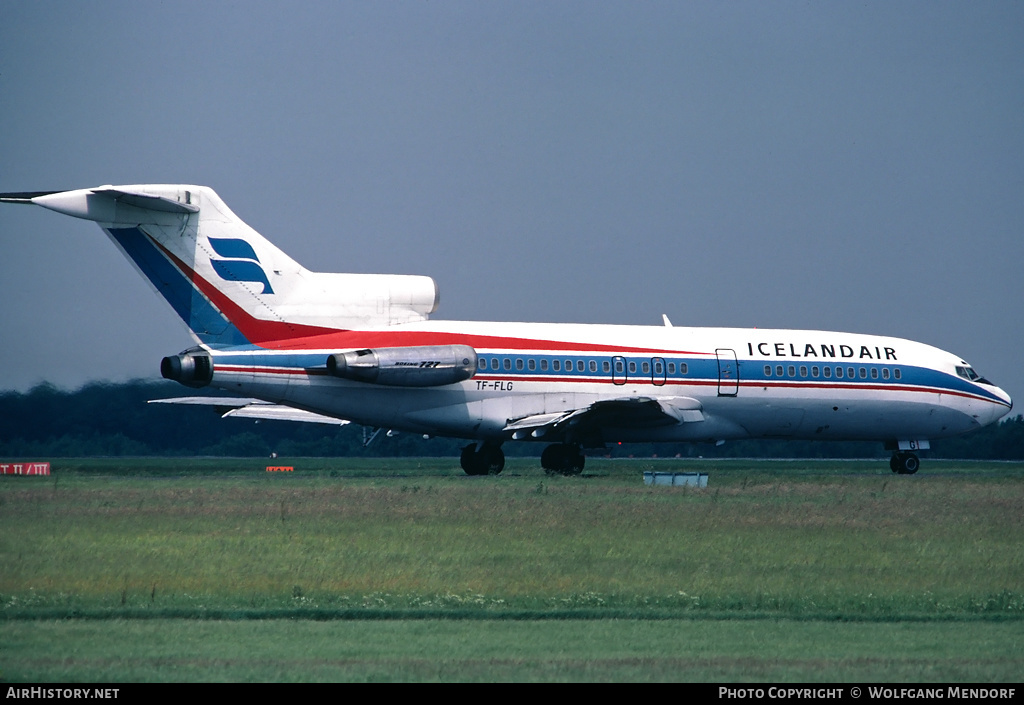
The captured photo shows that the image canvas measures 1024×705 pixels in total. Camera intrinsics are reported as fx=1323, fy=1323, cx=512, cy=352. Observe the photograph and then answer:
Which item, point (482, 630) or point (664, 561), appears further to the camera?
Answer: point (664, 561)

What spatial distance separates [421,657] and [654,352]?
24508 mm

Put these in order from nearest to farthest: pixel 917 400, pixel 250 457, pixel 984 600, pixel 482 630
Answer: pixel 482 630
pixel 984 600
pixel 917 400
pixel 250 457

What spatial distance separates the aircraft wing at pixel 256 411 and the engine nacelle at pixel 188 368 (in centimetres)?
473

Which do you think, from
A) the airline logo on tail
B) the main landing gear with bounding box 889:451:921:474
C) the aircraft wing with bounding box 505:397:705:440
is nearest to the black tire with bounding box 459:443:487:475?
the aircraft wing with bounding box 505:397:705:440

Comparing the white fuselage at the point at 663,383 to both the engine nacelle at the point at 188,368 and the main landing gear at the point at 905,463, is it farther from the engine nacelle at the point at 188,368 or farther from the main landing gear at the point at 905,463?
the main landing gear at the point at 905,463

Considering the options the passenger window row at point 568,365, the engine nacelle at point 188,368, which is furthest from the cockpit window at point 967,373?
the engine nacelle at point 188,368

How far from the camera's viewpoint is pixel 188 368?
96.0 ft

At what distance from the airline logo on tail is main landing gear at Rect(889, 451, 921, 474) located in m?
19.3

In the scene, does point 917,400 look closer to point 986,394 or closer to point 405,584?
point 986,394

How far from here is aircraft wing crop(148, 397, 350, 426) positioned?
3497 centimetres
